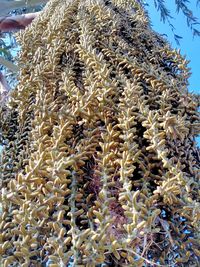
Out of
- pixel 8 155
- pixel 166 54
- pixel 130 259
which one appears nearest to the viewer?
pixel 130 259

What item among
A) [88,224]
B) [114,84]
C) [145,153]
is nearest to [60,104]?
[114,84]

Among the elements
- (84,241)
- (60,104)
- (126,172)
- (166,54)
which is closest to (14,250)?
(84,241)

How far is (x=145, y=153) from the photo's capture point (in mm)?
788

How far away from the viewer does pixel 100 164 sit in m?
0.73

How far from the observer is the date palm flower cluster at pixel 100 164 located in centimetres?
63

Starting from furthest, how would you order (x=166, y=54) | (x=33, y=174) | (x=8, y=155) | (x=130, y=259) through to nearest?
(x=166, y=54), (x=8, y=155), (x=33, y=174), (x=130, y=259)

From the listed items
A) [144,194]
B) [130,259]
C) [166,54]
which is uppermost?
[166,54]

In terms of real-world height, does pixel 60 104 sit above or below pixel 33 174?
above

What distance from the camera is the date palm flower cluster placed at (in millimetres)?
627

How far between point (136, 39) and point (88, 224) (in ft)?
2.39

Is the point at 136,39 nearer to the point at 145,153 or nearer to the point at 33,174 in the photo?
the point at 145,153

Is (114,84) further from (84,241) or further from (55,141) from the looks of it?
(84,241)

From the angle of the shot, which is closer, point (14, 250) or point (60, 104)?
point (14, 250)

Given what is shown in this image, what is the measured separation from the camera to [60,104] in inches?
37.2
